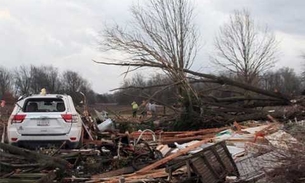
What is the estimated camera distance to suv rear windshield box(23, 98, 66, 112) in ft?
38.7

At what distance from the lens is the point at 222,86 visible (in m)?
16.8

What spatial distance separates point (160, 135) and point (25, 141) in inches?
196

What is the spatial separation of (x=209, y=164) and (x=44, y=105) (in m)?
4.90

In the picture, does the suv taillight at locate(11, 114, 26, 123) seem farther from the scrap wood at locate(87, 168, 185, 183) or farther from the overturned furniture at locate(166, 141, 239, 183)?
the overturned furniture at locate(166, 141, 239, 183)

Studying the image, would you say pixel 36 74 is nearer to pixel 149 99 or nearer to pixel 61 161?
pixel 149 99

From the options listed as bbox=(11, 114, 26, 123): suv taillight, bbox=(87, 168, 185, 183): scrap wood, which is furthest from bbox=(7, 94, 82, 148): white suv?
bbox=(87, 168, 185, 183): scrap wood

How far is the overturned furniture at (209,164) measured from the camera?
8.58m

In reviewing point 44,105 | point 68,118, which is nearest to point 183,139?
point 68,118

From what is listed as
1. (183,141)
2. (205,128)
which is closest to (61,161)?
(183,141)

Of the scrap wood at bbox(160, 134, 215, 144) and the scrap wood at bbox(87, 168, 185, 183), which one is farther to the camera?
the scrap wood at bbox(160, 134, 215, 144)

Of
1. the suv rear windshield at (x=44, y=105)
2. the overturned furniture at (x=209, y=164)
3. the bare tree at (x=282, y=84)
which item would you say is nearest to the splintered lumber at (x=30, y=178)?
the overturned furniture at (x=209, y=164)

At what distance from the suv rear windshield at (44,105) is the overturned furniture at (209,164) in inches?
155

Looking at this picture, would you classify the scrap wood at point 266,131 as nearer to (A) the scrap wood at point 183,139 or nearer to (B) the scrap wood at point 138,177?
(A) the scrap wood at point 183,139

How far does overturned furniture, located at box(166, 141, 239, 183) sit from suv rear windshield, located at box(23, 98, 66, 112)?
394 cm
